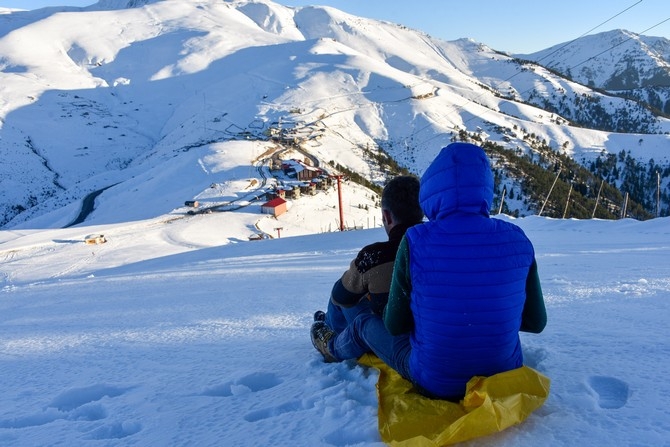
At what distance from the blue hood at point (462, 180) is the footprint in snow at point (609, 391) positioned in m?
1.16

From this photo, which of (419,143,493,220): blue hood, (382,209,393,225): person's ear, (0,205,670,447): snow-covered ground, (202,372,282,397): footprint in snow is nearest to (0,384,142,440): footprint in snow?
(0,205,670,447): snow-covered ground

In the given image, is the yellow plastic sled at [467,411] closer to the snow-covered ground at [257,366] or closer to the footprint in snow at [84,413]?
the snow-covered ground at [257,366]

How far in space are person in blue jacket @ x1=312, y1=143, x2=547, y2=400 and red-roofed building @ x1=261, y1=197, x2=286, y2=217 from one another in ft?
130

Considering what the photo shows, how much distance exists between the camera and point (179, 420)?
2.61 metres

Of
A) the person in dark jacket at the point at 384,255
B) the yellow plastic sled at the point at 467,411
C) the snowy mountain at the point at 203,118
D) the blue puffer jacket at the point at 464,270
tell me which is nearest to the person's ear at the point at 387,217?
the person in dark jacket at the point at 384,255

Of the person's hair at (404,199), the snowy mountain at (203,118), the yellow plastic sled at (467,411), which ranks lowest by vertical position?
the yellow plastic sled at (467,411)

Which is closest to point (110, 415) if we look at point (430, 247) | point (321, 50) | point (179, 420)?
point (179, 420)

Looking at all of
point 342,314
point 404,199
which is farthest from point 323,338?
point 404,199

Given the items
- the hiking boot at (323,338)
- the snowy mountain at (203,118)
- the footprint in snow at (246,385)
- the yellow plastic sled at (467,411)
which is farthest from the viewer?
the snowy mountain at (203,118)

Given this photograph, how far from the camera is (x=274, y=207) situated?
136ft

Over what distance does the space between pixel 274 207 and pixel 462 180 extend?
40041mm

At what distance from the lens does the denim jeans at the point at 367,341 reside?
2.54 m

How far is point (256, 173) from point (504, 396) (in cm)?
5339

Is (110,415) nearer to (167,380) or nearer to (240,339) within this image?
(167,380)
